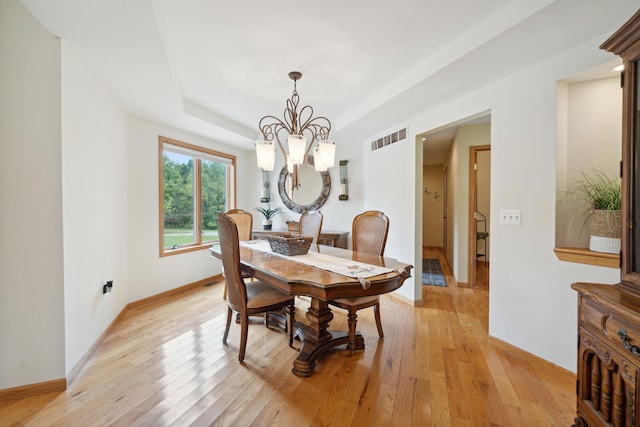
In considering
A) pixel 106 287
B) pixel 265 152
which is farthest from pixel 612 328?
pixel 106 287

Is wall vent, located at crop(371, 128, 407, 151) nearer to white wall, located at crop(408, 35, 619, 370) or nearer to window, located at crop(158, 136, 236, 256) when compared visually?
white wall, located at crop(408, 35, 619, 370)

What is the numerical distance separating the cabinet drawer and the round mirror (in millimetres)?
3495

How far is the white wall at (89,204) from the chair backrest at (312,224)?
203 cm

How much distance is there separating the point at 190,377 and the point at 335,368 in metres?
1.00

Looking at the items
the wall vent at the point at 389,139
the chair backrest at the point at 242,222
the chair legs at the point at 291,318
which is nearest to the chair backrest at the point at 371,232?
the chair legs at the point at 291,318

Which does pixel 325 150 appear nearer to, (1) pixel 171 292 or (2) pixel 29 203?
(2) pixel 29 203

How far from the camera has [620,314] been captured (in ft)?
3.02

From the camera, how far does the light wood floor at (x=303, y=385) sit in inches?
56.9

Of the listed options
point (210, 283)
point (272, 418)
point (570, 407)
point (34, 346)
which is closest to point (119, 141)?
point (34, 346)

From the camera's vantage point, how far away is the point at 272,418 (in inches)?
56.5

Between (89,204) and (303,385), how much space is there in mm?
2121

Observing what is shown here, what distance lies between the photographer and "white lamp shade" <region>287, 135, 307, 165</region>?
211cm

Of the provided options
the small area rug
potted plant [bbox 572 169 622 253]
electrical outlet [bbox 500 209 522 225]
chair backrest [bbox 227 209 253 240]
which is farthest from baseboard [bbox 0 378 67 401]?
the small area rug

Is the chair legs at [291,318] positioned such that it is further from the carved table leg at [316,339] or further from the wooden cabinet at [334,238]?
the wooden cabinet at [334,238]
